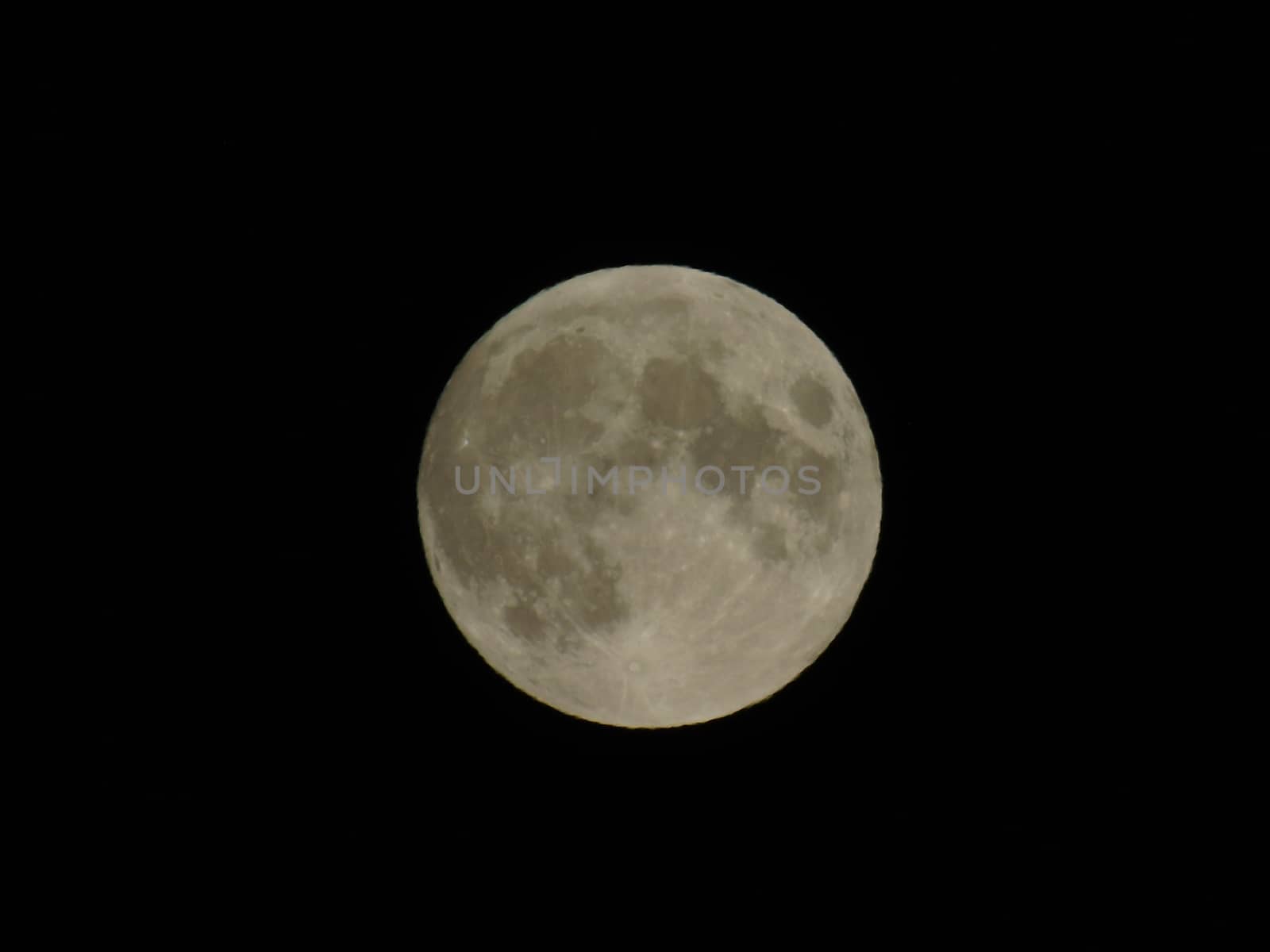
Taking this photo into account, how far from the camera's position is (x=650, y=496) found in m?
3.39

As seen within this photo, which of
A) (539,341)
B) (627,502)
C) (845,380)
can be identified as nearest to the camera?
(627,502)

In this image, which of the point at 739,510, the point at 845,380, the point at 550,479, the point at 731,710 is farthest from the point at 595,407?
the point at 731,710

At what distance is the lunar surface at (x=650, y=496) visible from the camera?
135 inches

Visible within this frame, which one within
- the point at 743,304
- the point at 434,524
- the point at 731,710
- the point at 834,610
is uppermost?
the point at 743,304

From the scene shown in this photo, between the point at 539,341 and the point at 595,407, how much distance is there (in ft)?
1.49

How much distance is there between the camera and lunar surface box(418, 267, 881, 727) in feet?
11.3

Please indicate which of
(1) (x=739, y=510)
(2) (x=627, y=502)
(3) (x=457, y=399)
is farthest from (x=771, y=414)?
(3) (x=457, y=399)

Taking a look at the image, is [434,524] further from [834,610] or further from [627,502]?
[834,610]

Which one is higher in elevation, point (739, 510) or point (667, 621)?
point (739, 510)

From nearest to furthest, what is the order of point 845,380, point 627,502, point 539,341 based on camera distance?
point 627,502
point 539,341
point 845,380

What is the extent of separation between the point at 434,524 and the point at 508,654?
617 mm

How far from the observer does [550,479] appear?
3475 mm

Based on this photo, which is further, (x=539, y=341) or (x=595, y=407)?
(x=539, y=341)

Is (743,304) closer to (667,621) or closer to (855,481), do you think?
(855,481)
